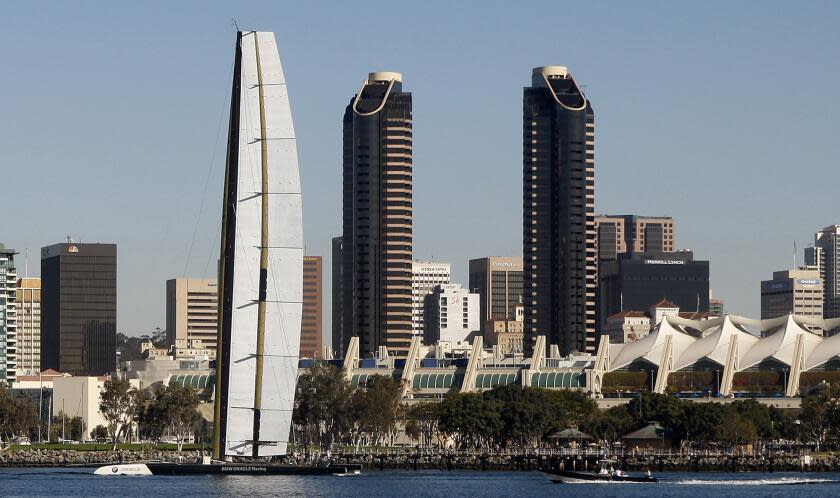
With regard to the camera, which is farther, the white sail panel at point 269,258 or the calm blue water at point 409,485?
the calm blue water at point 409,485

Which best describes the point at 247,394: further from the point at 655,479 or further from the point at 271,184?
the point at 655,479

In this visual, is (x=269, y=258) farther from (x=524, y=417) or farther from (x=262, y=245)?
(x=524, y=417)

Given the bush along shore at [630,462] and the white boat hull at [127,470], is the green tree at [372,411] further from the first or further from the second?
the white boat hull at [127,470]

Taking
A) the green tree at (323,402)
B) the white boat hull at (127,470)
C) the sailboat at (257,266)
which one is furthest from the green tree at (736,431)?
the sailboat at (257,266)

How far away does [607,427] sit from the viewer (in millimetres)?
194000

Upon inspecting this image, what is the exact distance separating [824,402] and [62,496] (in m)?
91.3

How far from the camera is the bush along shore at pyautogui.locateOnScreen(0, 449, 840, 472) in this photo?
162375 millimetres

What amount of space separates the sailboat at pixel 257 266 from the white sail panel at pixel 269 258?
0.20 ft

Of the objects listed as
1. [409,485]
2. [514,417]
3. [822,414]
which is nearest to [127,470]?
[409,485]

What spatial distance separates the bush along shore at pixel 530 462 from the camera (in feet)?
533

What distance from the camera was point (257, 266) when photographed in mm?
117188

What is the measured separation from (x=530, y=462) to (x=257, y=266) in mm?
54478

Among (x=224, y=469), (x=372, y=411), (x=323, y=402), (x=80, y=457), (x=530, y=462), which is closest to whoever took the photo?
(x=224, y=469)

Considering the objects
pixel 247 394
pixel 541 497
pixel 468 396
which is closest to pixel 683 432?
pixel 468 396
